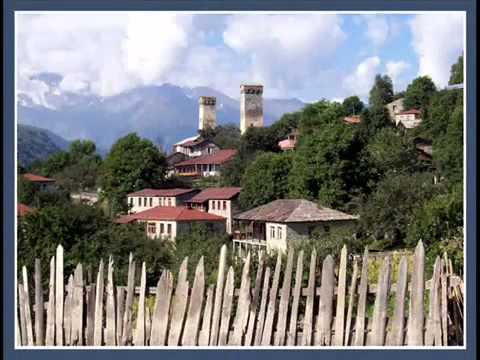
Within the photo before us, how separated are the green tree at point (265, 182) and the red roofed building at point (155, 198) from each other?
2670mm

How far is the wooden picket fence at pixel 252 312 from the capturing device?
→ 7.80 metres

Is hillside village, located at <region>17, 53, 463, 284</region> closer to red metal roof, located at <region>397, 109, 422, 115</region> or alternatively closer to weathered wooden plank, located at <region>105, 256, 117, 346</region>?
red metal roof, located at <region>397, 109, 422, 115</region>

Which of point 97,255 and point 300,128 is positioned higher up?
point 300,128

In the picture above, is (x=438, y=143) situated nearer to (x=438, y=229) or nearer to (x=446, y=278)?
(x=438, y=229)

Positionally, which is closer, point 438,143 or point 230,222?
point 230,222

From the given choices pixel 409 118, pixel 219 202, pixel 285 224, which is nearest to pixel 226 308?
pixel 285 224

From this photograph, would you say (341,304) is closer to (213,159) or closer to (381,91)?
(213,159)

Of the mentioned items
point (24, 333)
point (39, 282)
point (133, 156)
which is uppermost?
point (133, 156)

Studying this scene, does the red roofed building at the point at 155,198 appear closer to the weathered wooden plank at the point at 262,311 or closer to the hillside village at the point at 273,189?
the hillside village at the point at 273,189

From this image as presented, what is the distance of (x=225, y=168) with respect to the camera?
1478 inches

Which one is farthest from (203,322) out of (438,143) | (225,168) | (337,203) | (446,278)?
(225,168)

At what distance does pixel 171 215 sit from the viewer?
28.9 m

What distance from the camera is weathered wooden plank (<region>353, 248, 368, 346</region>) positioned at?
779 centimetres

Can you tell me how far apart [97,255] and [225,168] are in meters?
21.5
